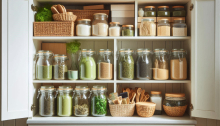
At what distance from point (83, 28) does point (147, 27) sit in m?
0.58

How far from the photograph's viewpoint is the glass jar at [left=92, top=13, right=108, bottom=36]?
6.00ft

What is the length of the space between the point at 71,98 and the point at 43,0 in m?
0.96

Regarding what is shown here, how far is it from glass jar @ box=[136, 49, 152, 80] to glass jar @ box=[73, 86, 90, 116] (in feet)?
1.67

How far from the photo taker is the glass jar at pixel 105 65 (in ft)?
6.04

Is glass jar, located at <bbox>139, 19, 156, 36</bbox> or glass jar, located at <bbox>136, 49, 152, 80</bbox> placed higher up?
glass jar, located at <bbox>139, 19, 156, 36</bbox>

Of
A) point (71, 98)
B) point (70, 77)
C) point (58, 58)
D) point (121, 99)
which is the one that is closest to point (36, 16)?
point (58, 58)

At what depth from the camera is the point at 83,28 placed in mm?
1834

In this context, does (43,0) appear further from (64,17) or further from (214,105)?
(214,105)

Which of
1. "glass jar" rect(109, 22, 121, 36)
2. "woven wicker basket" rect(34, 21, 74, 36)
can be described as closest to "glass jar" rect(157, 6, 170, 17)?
"glass jar" rect(109, 22, 121, 36)

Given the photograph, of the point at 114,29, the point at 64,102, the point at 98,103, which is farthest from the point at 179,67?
the point at 64,102

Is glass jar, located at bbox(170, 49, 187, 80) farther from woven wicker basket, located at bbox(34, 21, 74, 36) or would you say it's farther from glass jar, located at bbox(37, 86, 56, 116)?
glass jar, located at bbox(37, 86, 56, 116)

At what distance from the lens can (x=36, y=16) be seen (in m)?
1.83

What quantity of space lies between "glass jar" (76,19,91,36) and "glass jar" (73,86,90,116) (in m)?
0.49

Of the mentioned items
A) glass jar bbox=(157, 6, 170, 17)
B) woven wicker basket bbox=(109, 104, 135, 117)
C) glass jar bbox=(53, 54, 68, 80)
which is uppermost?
glass jar bbox=(157, 6, 170, 17)
